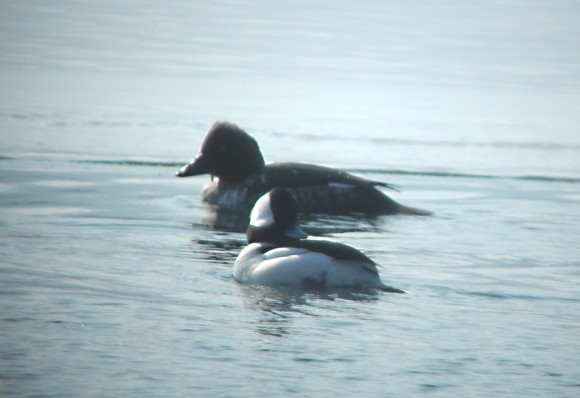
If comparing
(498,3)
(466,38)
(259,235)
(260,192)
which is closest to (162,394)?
(259,235)

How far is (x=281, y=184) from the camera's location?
14141mm

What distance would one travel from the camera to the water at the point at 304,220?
7609mm

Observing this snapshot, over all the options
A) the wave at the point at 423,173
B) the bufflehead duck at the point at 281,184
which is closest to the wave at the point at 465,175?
the wave at the point at 423,173

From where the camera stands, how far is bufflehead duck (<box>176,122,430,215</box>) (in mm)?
13875

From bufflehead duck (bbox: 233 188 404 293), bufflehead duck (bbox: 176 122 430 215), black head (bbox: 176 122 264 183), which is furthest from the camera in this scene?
black head (bbox: 176 122 264 183)

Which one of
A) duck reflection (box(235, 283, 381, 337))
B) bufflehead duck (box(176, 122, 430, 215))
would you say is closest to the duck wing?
bufflehead duck (box(176, 122, 430, 215))

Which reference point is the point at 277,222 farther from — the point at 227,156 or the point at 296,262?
the point at 227,156

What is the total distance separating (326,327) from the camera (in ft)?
27.6

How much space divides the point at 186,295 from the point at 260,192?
5.01 meters

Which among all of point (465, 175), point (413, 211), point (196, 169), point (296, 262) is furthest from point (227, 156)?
point (296, 262)

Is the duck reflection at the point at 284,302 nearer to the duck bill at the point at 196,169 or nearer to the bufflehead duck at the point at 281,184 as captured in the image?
the bufflehead duck at the point at 281,184

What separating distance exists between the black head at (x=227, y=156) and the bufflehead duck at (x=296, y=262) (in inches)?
179

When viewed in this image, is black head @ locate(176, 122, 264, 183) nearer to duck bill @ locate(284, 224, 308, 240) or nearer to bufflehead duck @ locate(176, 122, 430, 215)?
bufflehead duck @ locate(176, 122, 430, 215)

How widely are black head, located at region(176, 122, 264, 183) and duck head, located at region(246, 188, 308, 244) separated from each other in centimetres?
436
